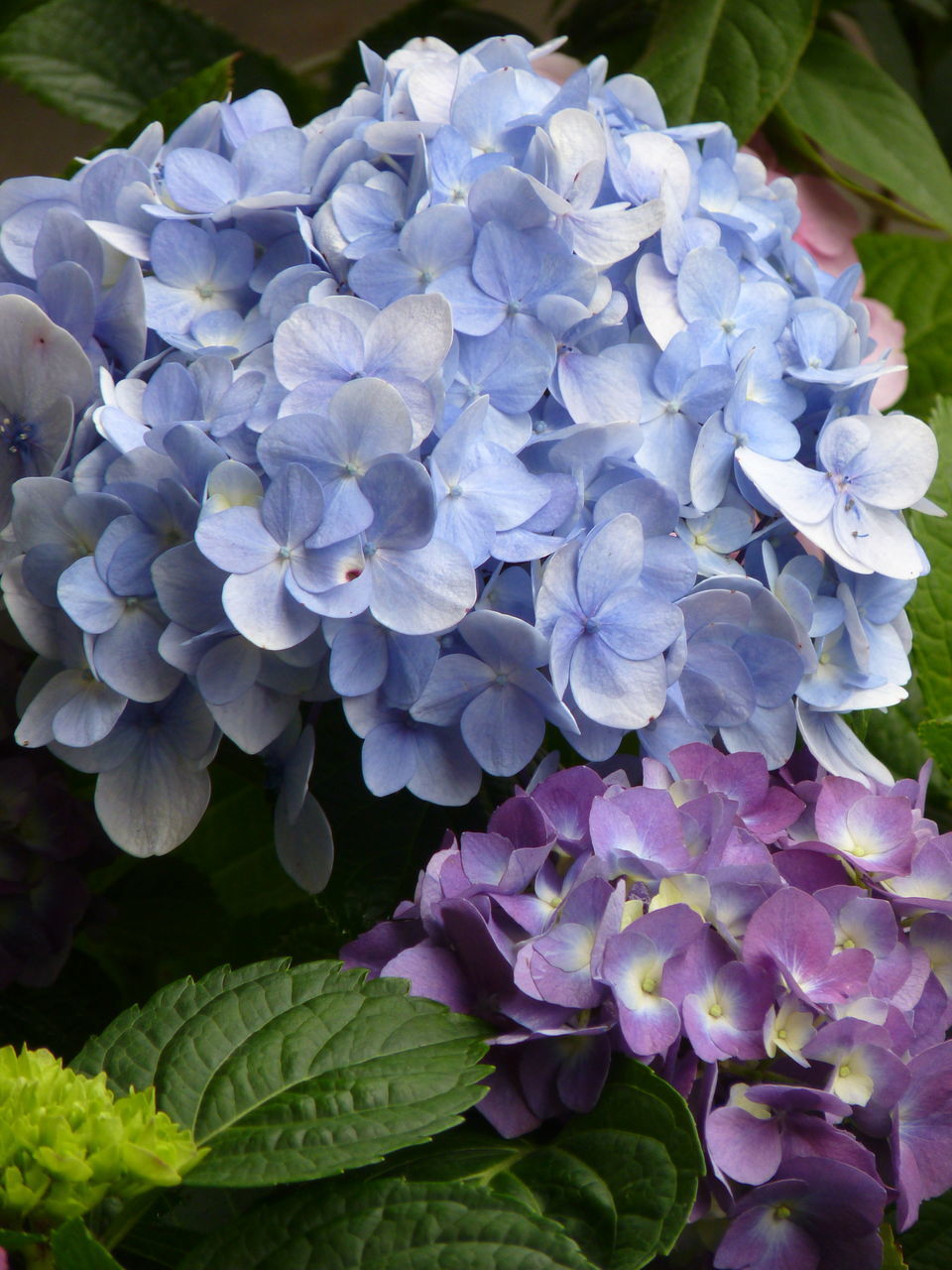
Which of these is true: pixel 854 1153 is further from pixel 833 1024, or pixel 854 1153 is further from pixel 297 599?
pixel 297 599

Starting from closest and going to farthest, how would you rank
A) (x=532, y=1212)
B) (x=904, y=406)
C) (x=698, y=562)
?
1. (x=532, y=1212)
2. (x=698, y=562)
3. (x=904, y=406)

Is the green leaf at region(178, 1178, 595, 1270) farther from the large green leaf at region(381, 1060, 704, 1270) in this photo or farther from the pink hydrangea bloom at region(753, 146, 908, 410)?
the pink hydrangea bloom at region(753, 146, 908, 410)

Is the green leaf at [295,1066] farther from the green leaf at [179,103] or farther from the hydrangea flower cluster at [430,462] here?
the green leaf at [179,103]

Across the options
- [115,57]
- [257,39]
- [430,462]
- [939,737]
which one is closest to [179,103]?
[115,57]

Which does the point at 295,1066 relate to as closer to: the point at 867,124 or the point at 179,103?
the point at 179,103

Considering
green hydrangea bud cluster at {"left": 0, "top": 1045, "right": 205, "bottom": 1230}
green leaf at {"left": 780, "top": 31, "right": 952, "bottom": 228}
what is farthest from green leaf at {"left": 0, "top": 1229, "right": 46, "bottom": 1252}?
green leaf at {"left": 780, "top": 31, "right": 952, "bottom": 228}

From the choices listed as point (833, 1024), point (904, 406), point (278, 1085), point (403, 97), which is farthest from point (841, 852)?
point (904, 406)

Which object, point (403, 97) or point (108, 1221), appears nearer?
point (108, 1221)
